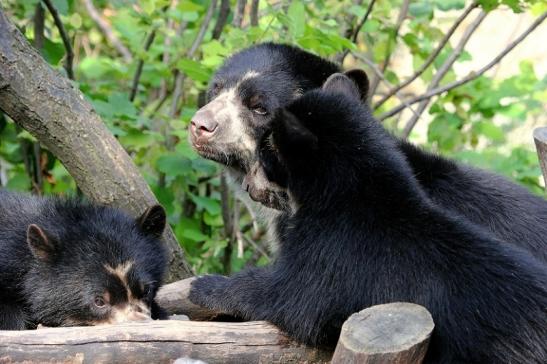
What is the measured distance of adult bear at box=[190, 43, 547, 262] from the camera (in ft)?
17.9

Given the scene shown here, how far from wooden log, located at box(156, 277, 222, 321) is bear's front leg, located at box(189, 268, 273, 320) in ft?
0.22

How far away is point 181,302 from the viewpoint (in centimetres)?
533

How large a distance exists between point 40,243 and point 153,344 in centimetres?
133

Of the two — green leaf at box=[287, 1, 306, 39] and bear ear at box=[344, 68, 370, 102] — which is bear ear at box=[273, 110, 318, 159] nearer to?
bear ear at box=[344, 68, 370, 102]

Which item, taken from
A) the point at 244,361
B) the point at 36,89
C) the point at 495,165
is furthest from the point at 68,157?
the point at 495,165

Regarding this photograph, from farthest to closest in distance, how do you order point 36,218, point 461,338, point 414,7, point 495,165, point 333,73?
point 495,165
point 414,7
point 333,73
point 36,218
point 461,338

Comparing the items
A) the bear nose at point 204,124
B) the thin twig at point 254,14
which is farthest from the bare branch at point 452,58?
the bear nose at point 204,124

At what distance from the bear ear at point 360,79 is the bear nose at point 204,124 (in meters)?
0.92

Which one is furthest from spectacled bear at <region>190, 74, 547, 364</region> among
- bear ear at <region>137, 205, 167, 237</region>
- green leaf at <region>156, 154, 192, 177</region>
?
green leaf at <region>156, 154, 192, 177</region>

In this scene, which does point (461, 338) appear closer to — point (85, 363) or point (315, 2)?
point (85, 363)

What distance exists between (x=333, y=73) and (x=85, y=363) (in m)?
2.73

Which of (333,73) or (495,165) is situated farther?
(495,165)

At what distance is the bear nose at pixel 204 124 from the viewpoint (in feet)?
19.0

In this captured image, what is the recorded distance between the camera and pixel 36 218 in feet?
18.0
